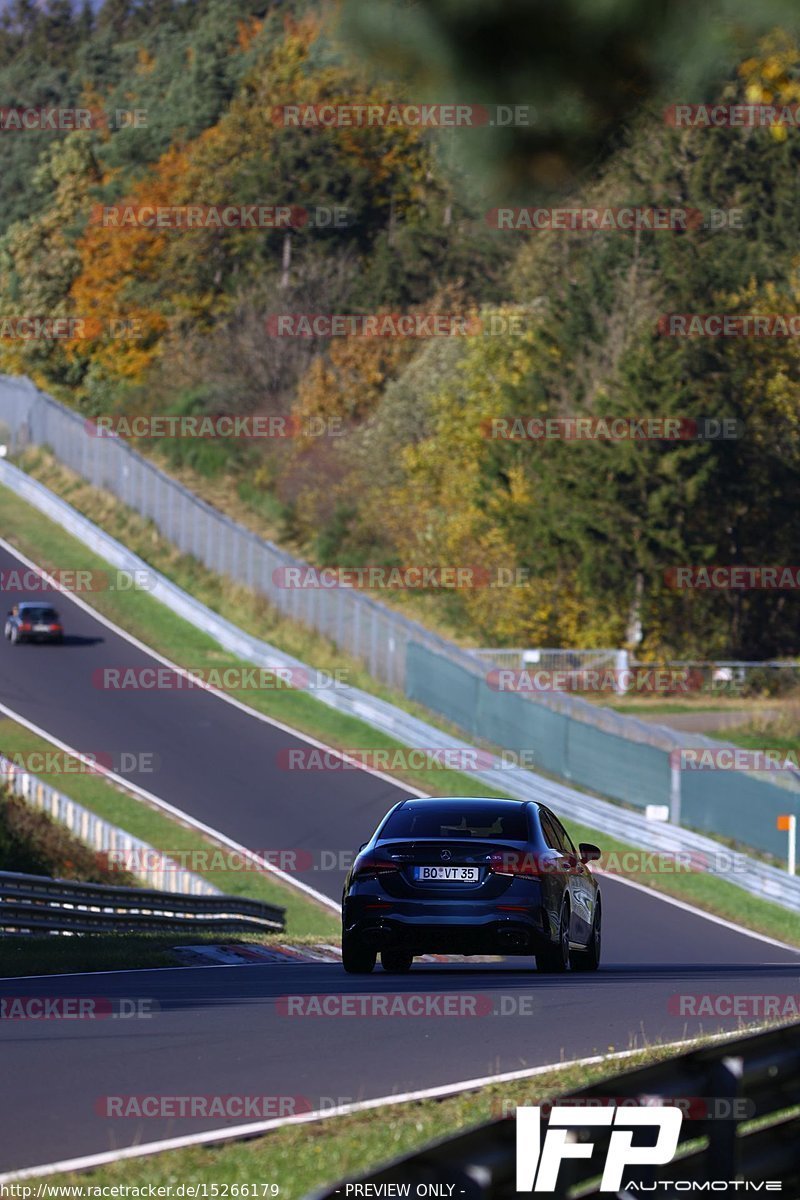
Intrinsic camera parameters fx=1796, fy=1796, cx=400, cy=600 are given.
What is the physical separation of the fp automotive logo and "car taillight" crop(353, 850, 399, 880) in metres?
8.68

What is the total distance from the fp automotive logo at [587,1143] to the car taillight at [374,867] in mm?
8684

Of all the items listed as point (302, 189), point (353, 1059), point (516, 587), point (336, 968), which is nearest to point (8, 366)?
point (302, 189)

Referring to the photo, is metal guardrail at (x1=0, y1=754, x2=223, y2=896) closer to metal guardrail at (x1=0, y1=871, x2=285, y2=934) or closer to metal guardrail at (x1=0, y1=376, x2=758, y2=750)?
metal guardrail at (x1=0, y1=871, x2=285, y2=934)

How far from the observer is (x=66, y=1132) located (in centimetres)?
759

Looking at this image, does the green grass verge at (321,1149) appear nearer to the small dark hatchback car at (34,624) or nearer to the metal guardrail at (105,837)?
the metal guardrail at (105,837)

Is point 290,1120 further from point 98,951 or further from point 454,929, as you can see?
point 98,951

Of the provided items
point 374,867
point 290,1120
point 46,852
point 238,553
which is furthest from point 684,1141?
point 238,553

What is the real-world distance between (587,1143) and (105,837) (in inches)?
1143

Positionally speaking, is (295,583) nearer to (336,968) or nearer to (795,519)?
(795,519)

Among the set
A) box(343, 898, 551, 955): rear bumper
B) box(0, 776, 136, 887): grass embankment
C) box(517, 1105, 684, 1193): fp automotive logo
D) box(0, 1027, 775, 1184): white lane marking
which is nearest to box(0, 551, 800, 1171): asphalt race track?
box(0, 1027, 775, 1184): white lane marking

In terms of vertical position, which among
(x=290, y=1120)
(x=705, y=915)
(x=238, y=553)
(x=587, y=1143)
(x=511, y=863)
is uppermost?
(x=238, y=553)

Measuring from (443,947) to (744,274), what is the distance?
59195 mm

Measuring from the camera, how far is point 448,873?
559 inches

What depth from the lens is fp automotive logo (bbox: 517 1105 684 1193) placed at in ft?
16.2
